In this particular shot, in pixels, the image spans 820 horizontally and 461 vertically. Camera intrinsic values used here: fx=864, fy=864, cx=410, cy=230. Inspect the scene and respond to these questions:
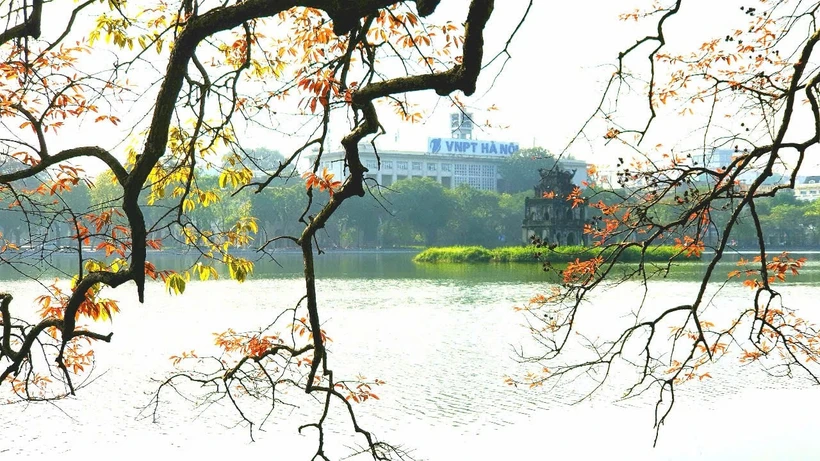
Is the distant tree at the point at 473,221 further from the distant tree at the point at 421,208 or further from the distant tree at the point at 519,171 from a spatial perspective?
the distant tree at the point at 519,171

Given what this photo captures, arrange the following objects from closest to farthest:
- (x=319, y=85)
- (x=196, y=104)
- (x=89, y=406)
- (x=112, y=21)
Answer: (x=319, y=85) → (x=196, y=104) → (x=112, y=21) → (x=89, y=406)

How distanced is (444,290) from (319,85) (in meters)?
24.8

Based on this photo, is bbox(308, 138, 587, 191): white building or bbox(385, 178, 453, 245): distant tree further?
bbox(308, 138, 587, 191): white building

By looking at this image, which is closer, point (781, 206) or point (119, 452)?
point (119, 452)

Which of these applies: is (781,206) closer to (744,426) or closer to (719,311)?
(719,311)

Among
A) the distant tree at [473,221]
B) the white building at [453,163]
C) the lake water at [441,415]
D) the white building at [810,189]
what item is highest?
the white building at [453,163]

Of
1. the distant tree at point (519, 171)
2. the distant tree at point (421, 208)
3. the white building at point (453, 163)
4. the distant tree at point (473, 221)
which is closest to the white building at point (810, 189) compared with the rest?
the white building at point (453, 163)

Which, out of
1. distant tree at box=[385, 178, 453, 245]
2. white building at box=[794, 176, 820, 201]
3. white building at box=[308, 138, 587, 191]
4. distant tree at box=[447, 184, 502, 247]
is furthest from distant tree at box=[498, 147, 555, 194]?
white building at box=[794, 176, 820, 201]

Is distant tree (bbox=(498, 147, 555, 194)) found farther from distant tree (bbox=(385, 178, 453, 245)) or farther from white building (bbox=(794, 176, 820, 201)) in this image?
white building (bbox=(794, 176, 820, 201))

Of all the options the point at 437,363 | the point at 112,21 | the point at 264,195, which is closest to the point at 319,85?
the point at 112,21

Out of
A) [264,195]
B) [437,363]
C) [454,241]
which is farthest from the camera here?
[454,241]

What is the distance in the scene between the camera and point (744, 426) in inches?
400

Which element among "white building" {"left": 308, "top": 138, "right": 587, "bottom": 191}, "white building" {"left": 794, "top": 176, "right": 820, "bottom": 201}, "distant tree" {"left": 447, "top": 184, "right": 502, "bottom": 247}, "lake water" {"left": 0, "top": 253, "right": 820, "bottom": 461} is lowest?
"lake water" {"left": 0, "top": 253, "right": 820, "bottom": 461}

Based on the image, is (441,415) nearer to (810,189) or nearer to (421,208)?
(421,208)
